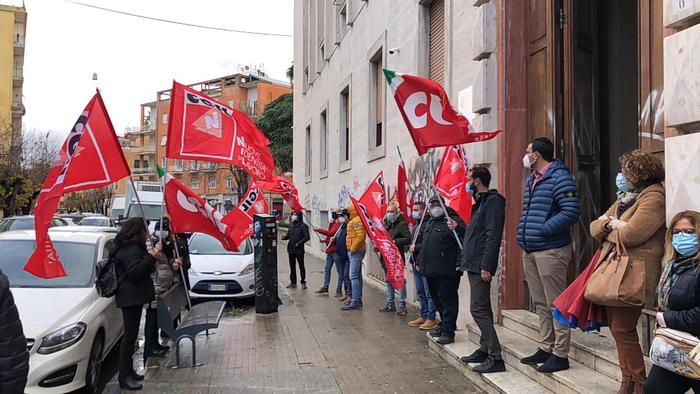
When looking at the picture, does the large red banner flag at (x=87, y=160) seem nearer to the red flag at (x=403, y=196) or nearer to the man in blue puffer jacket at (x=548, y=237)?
the man in blue puffer jacket at (x=548, y=237)

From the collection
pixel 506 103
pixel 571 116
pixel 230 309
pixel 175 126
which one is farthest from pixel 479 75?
pixel 230 309

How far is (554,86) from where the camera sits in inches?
252

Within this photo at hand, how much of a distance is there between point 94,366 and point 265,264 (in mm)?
4525

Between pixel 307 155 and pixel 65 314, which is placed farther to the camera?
pixel 307 155

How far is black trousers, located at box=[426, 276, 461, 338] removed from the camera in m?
6.56

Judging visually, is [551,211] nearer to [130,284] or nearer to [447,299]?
[447,299]

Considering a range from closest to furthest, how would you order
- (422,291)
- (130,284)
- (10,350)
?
1. (10,350)
2. (130,284)
3. (422,291)

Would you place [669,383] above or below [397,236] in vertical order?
below

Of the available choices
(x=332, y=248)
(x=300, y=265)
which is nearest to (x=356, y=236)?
(x=332, y=248)

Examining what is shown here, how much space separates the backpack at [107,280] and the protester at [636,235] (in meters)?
4.54

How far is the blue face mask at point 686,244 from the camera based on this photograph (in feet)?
10.3

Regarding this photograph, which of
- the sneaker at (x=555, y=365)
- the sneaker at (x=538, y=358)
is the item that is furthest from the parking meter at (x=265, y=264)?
the sneaker at (x=555, y=365)

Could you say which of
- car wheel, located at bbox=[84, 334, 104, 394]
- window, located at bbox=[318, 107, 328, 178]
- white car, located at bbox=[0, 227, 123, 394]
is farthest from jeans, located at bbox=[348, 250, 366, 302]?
window, located at bbox=[318, 107, 328, 178]

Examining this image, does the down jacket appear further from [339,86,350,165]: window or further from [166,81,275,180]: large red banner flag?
[339,86,350,165]: window
